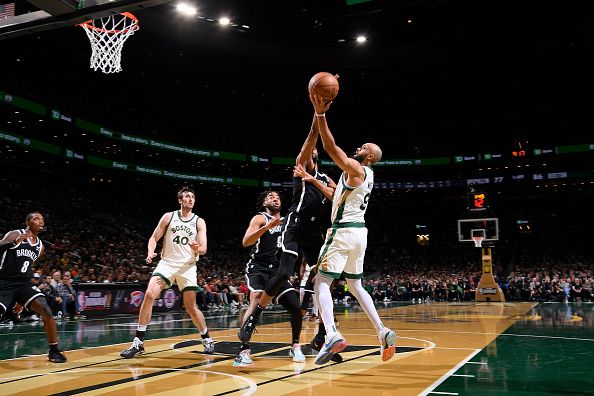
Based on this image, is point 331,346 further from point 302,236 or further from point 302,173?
point 302,173

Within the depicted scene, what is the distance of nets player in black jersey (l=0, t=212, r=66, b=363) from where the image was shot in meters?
6.74

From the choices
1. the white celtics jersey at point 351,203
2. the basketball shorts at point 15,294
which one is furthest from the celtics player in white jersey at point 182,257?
the white celtics jersey at point 351,203

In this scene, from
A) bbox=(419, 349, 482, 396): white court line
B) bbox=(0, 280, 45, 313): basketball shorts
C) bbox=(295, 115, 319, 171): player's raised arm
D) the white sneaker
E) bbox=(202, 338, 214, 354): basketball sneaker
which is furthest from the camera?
bbox=(202, 338, 214, 354): basketball sneaker

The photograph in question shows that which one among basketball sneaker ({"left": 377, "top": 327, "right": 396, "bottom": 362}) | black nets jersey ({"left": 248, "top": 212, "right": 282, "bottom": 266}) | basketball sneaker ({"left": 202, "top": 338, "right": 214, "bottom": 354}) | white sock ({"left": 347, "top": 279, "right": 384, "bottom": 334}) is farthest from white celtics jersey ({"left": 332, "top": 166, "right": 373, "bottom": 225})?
basketball sneaker ({"left": 202, "top": 338, "right": 214, "bottom": 354})

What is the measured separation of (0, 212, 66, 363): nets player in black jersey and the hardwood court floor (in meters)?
0.54

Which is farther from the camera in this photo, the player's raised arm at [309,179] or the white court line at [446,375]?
the player's raised arm at [309,179]

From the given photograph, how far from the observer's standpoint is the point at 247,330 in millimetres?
6367

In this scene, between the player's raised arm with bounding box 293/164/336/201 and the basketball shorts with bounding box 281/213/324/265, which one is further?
the basketball shorts with bounding box 281/213/324/265

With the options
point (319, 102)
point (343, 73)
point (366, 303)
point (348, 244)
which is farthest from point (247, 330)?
point (343, 73)

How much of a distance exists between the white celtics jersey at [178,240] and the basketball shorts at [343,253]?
2.43 m

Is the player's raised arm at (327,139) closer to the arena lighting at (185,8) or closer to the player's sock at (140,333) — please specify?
the player's sock at (140,333)

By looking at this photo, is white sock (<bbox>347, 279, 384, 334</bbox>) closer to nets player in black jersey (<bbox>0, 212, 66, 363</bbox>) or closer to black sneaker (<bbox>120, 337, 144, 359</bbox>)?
black sneaker (<bbox>120, 337, 144, 359</bbox>)

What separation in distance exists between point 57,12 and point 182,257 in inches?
133

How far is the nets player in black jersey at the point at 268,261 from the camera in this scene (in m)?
6.61
